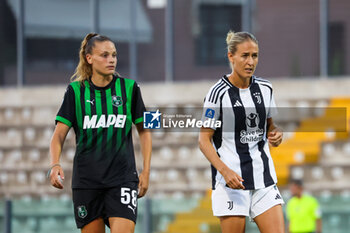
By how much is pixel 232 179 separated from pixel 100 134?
0.87 m

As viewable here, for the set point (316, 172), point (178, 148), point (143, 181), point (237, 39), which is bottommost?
point (316, 172)

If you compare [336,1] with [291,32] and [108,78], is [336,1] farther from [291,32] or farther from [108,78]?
[108,78]

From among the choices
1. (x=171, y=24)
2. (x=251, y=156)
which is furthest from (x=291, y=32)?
(x=251, y=156)

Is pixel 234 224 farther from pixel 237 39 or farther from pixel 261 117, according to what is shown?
pixel 237 39

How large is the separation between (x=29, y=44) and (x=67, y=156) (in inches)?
89.6

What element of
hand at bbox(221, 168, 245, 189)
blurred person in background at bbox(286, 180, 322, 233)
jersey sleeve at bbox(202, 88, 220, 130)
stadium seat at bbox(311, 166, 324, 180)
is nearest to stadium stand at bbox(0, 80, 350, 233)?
stadium seat at bbox(311, 166, 324, 180)

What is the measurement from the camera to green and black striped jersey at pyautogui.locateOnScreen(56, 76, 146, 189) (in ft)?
16.8

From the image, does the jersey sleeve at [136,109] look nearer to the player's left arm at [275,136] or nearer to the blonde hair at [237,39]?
the blonde hair at [237,39]

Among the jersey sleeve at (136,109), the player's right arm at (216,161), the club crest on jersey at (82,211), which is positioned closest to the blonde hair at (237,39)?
the player's right arm at (216,161)

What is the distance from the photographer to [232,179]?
496 centimetres

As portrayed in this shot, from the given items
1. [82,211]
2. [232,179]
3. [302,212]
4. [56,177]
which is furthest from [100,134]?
[302,212]

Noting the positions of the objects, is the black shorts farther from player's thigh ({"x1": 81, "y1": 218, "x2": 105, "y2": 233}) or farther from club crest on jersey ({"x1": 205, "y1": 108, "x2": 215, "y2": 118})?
club crest on jersey ({"x1": 205, "y1": 108, "x2": 215, "y2": 118})

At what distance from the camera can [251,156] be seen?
5176 mm

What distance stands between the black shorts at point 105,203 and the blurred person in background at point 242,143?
0.52 m
